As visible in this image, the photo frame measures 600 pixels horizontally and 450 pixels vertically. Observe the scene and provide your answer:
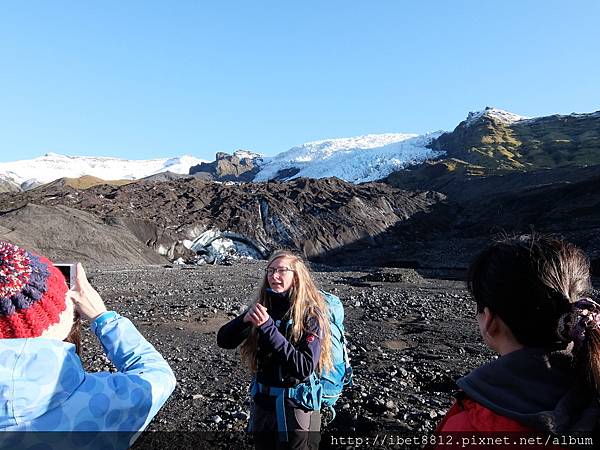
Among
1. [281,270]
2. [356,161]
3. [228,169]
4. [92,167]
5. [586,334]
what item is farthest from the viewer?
[92,167]

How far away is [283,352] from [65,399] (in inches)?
52.7

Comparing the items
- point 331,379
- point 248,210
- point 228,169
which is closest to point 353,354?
point 331,379

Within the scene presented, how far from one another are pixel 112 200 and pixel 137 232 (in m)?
9.80

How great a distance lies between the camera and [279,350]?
2.70 meters

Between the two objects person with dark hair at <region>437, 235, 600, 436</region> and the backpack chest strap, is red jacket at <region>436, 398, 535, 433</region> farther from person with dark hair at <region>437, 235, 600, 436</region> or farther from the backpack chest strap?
the backpack chest strap

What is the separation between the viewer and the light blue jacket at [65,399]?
4.90 feet

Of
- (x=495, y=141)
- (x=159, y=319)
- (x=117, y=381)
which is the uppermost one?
(x=495, y=141)

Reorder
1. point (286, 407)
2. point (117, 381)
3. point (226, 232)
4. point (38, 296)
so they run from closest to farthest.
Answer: point (38, 296) → point (117, 381) → point (286, 407) → point (226, 232)

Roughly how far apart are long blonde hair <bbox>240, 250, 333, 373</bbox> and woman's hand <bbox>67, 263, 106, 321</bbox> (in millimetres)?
1213

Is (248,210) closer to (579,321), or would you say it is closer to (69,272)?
(69,272)

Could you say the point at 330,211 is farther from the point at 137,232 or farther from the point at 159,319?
the point at 159,319

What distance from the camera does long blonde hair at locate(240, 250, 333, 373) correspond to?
294 centimetres

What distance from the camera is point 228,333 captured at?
115 inches

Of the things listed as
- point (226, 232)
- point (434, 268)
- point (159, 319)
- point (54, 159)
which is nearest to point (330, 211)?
point (226, 232)
